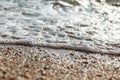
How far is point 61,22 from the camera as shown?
5.26 metres

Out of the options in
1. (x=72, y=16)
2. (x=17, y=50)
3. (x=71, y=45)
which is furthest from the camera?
(x=72, y=16)

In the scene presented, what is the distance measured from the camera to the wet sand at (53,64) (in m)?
3.37

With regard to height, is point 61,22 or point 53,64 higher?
point 61,22

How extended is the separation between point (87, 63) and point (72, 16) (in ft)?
5.82

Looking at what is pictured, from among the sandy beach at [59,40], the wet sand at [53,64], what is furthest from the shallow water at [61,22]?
the wet sand at [53,64]

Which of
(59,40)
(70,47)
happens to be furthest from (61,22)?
(70,47)

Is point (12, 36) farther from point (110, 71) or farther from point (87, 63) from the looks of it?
point (110, 71)

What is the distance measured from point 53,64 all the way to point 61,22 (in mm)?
1566

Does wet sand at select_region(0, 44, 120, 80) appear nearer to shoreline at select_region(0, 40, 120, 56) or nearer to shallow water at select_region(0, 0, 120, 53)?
shoreline at select_region(0, 40, 120, 56)

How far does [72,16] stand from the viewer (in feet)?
18.5

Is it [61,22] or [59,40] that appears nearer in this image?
[59,40]

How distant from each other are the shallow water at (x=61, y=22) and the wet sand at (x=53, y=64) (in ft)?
1.03

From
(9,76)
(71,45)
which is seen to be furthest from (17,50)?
(9,76)

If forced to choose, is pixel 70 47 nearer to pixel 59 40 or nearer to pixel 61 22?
pixel 59 40
